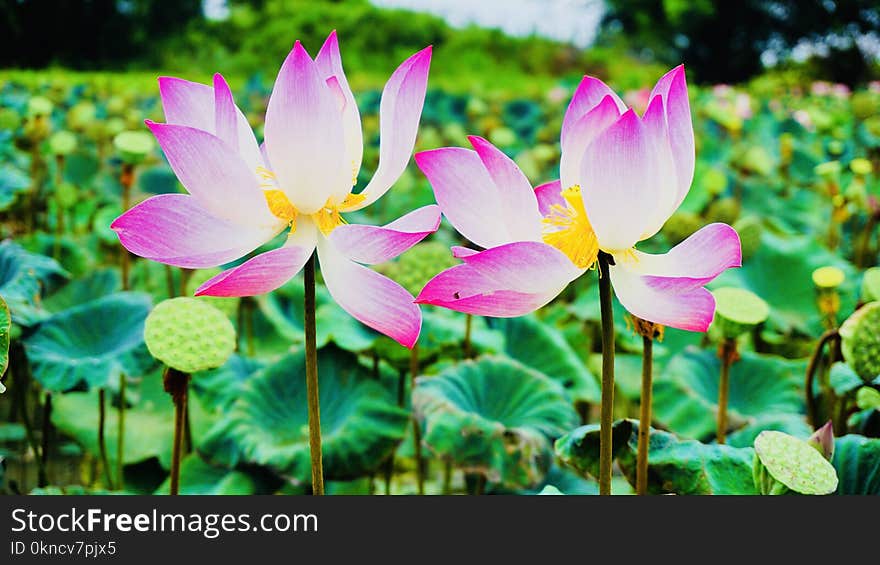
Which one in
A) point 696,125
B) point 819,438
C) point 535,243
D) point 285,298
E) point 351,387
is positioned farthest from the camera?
point 696,125

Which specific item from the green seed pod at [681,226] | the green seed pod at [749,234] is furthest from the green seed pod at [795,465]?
the green seed pod at [681,226]

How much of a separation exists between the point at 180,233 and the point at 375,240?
4.6 inches

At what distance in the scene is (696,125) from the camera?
12.9 ft

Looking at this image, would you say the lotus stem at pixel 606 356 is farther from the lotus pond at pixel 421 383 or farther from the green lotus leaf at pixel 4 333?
the green lotus leaf at pixel 4 333

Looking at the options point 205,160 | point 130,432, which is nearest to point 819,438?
point 205,160

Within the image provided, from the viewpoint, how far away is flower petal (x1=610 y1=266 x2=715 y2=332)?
463 millimetres

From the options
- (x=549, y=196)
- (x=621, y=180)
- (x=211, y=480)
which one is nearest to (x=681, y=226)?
(x=211, y=480)

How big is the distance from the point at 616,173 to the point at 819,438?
0.33 m

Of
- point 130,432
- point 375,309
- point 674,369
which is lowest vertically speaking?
point 130,432

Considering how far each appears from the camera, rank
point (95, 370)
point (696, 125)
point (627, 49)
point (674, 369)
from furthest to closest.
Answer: point (627, 49) < point (696, 125) < point (674, 369) < point (95, 370)

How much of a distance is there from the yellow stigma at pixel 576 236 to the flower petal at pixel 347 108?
14cm

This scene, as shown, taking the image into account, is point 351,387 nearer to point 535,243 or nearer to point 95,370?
point 95,370

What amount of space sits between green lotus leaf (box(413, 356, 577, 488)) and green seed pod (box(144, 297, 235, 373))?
30 cm

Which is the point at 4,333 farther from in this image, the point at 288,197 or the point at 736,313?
the point at 736,313
